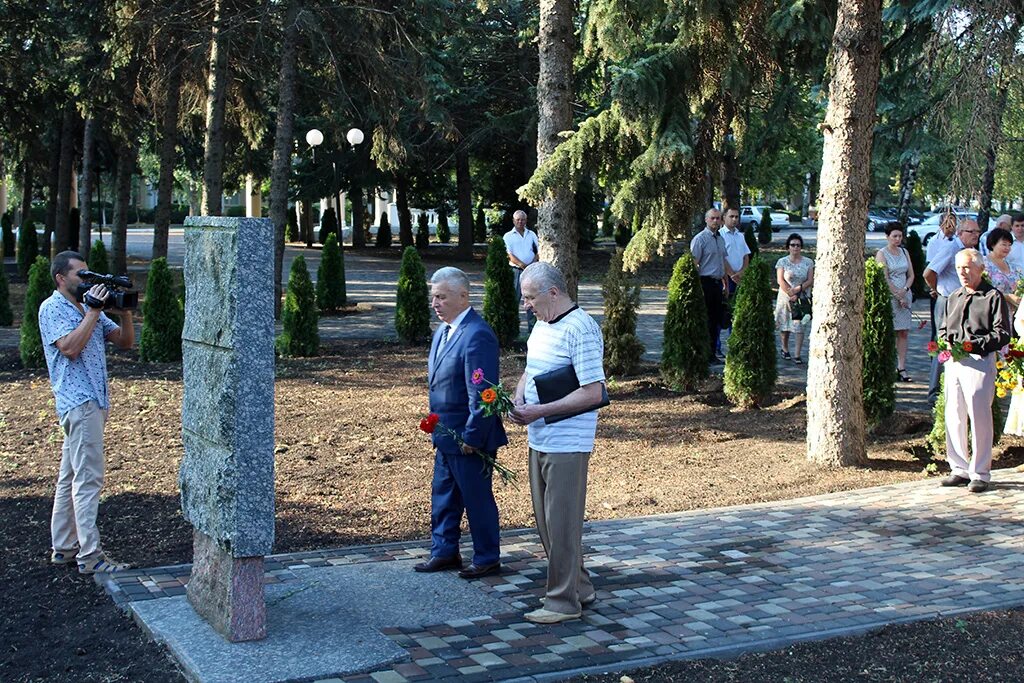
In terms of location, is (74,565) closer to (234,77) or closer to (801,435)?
(801,435)

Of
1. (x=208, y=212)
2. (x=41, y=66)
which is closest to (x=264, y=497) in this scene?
(x=208, y=212)

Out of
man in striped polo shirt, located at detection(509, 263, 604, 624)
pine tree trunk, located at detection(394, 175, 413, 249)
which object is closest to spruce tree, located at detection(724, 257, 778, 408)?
man in striped polo shirt, located at detection(509, 263, 604, 624)

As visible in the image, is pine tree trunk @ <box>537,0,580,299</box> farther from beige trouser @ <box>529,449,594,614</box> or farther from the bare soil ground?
beige trouser @ <box>529,449,594,614</box>

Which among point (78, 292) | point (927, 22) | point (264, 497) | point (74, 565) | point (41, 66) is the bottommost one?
point (74, 565)

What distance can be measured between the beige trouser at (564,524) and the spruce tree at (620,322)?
26.0ft

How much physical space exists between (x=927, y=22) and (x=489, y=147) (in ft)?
83.5

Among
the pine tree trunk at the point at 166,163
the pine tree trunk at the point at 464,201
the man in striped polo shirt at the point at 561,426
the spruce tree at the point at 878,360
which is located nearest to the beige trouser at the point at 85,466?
the man in striped polo shirt at the point at 561,426

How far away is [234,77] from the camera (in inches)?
868

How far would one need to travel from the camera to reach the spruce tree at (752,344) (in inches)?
473

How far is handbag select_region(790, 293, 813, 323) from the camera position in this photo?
14680 millimetres

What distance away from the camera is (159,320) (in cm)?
1577

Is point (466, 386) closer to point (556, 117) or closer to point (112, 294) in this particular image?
point (112, 294)

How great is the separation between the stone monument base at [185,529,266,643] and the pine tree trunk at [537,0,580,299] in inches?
293

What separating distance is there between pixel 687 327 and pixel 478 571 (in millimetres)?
6849
